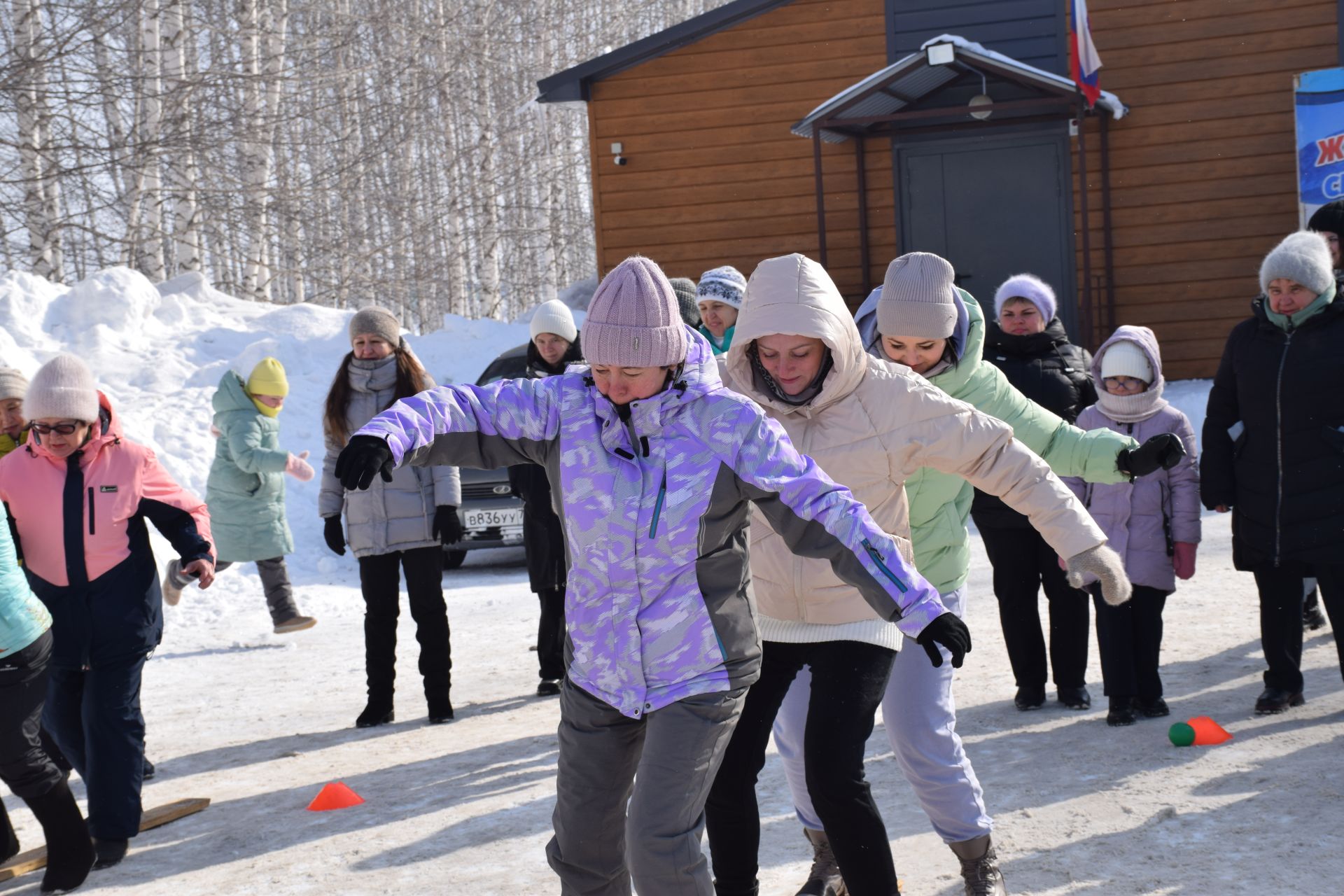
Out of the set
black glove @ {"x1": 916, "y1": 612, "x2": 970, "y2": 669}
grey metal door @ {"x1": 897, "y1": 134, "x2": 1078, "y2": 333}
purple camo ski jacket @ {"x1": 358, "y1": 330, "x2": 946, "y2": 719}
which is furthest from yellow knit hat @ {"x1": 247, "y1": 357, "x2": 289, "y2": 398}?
grey metal door @ {"x1": 897, "y1": 134, "x2": 1078, "y2": 333}

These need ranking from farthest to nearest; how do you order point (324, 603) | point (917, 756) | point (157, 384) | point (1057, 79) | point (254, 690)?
point (157, 384) < point (1057, 79) < point (324, 603) < point (254, 690) < point (917, 756)

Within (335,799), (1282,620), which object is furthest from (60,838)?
(1282,620)

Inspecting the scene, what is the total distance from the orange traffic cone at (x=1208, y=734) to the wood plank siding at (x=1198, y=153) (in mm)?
10988

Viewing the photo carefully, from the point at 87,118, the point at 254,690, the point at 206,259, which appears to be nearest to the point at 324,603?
the point at 254,690

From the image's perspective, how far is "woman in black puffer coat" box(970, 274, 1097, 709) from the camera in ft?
20.5

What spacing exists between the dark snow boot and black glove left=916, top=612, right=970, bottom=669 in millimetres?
3229

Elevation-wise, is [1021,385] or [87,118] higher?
[87,118]

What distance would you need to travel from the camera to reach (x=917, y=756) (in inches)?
151

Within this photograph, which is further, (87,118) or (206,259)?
(206,259)

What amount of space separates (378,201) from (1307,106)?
2600cm

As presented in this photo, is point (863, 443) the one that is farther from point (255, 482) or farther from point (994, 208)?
point (994, 208)

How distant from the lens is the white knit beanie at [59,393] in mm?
4832

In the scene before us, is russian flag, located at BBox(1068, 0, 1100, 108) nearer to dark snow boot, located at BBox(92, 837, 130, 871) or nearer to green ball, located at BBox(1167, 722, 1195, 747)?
green ball, located at BBox(1167, 722, 1195, 747)

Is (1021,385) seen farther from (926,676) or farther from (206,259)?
(206,259)
